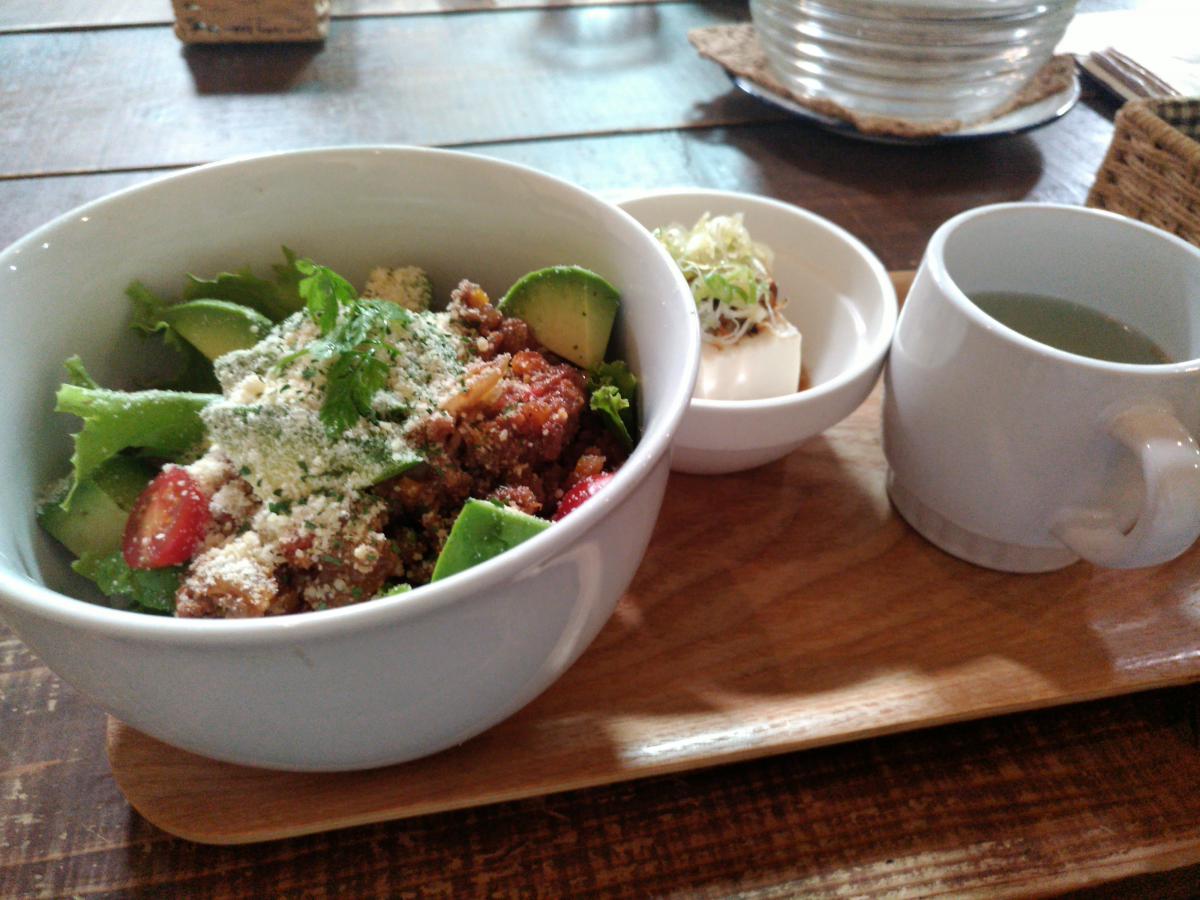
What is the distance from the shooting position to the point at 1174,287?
37.6 inches

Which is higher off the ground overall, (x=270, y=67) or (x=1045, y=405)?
(x=1045, y=405)

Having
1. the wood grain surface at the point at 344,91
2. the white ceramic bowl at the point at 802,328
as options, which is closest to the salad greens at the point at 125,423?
the white ceramic bowl at the point at 802,328

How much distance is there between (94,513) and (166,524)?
69 millimetres

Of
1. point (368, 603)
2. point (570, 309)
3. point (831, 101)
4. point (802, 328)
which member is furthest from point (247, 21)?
point (368, 603)

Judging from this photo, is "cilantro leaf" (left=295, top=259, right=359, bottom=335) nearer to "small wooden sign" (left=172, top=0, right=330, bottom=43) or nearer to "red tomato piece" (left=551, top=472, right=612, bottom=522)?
"red tomato piece" (left=551, top=472, right=612, bottom=522)

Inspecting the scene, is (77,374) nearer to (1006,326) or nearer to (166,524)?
(166,524)

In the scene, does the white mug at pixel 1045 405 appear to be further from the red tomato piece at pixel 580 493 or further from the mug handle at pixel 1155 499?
the red tomato piece at pixel 580 493

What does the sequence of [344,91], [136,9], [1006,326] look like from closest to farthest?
[1006,326] → [344,91] → [136,9]

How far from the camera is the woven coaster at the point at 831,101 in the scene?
170 centimetres

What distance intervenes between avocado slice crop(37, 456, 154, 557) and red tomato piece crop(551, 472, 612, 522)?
14.1 inches

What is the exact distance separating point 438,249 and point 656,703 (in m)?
0.51

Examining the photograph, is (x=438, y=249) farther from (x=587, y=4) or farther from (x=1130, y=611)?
(x=587, y=4)

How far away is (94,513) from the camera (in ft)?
2.34

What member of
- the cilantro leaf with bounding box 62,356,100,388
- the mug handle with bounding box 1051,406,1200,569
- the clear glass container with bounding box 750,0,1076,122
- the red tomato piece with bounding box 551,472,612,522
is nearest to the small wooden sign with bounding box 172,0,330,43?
the clear glass container with bounding box 750,0,1076,122
